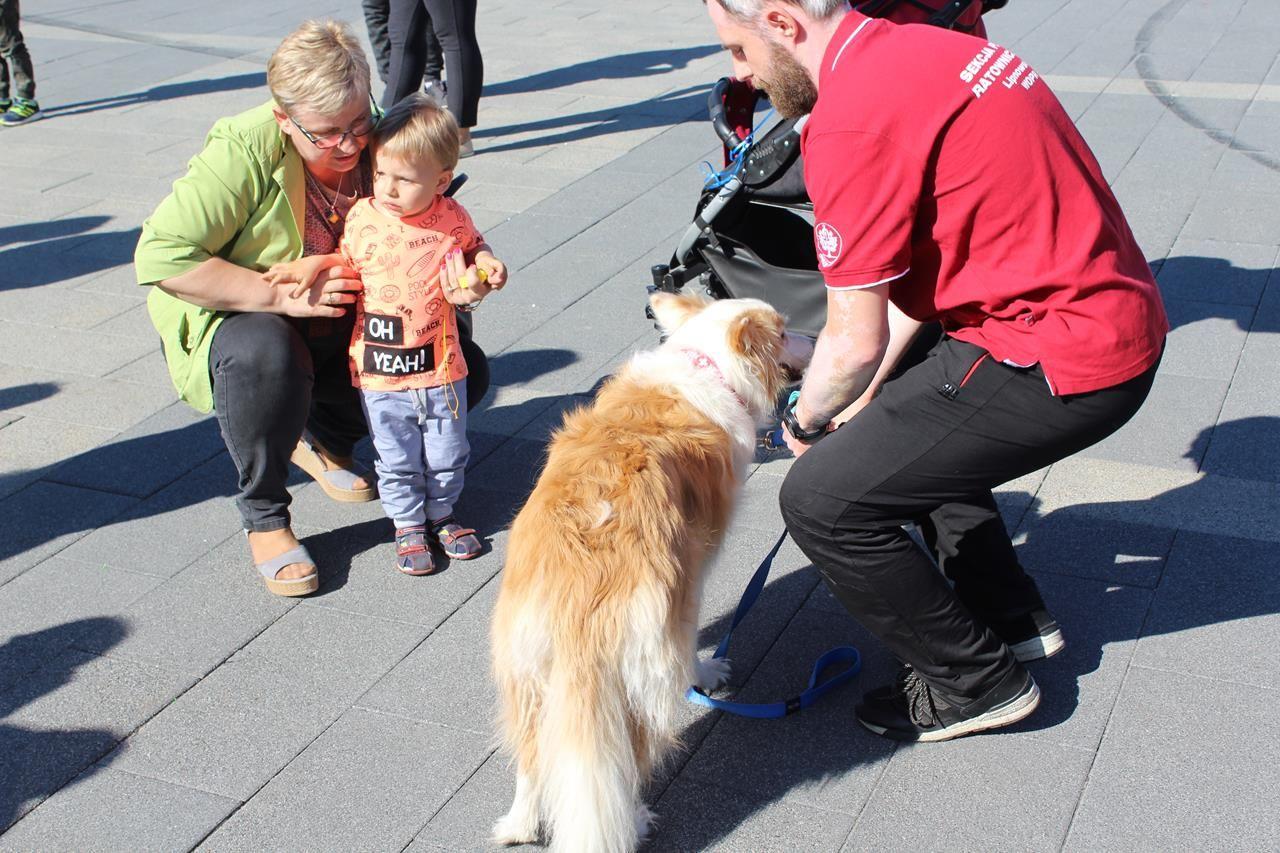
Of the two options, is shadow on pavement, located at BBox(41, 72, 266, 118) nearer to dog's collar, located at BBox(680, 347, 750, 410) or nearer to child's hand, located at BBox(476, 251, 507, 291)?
child's hand, located at BBox(476, 251, 507, 291)

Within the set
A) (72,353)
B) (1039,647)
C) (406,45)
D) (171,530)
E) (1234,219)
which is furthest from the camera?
(406,45)

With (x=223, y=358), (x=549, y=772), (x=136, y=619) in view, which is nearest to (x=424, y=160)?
(x=223, y=358)

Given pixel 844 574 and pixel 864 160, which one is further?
pixel 844 574

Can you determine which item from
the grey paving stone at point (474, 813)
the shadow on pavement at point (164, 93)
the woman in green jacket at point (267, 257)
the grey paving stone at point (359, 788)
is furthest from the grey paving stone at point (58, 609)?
the shadow on pavement at point (164, 93)

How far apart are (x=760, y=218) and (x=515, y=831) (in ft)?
7.72

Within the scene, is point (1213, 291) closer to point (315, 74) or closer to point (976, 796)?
point (976, 796)

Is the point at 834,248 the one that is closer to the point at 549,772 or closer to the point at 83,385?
the point at 549,772

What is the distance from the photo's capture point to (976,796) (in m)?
2.82

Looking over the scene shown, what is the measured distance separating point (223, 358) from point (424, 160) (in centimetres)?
91

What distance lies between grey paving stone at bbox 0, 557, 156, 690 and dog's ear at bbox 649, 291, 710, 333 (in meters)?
1.94

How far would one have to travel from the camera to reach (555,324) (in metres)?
5.61

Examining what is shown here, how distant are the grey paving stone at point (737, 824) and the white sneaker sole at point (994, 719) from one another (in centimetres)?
37

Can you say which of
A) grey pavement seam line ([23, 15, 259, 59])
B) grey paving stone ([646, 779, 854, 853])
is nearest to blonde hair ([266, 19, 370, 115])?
grey paving stone ([646, 779, 854, 853])

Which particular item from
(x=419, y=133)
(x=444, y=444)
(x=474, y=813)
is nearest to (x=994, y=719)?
(x=474, y=813)
